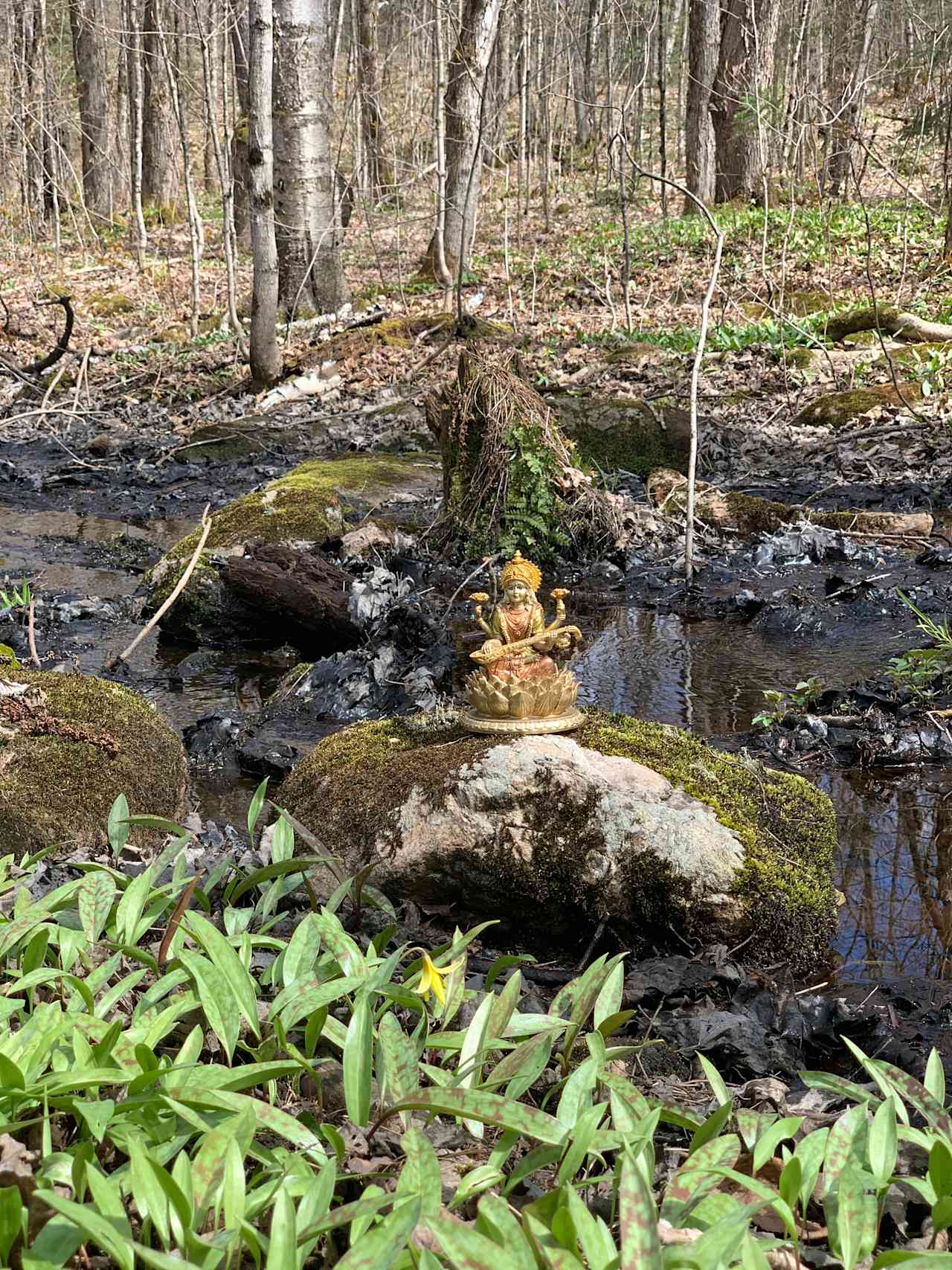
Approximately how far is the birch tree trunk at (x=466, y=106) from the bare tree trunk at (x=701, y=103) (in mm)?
4894

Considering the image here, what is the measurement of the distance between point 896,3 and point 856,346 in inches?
797

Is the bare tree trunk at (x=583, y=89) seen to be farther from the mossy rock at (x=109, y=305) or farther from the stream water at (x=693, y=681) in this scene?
the stream water at (x=693, y=681)

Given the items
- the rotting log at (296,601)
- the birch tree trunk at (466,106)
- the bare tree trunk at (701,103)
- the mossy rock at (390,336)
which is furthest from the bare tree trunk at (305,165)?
the rotting log at (296,601)

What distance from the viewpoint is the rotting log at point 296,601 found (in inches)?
288

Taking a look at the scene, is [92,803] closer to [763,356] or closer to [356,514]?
[356,514]

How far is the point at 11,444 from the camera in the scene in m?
14.0

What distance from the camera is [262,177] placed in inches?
491

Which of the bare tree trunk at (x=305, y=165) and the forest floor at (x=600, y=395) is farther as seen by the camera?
the bare tree trunk at (x=305, y=165)

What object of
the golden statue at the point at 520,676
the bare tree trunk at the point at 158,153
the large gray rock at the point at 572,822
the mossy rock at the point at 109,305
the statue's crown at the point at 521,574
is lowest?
the large gray rock at the point at 572,822

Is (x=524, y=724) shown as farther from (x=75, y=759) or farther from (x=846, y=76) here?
(x=846, y=76)

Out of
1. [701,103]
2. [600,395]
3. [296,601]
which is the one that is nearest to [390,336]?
[600,395]

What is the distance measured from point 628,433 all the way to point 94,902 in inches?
344

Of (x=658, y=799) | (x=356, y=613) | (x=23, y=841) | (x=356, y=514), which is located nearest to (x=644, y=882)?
(x=658, y=799)

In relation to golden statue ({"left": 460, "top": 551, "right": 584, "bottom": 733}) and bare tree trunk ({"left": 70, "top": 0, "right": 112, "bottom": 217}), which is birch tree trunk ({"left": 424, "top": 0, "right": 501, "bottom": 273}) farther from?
bare tree trunk ({"left": 70, "top": 0, "right": 112, "bottom": 217})
